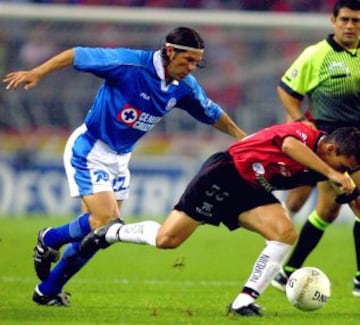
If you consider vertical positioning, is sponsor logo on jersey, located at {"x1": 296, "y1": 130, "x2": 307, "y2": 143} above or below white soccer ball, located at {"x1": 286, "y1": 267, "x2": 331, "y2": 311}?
above

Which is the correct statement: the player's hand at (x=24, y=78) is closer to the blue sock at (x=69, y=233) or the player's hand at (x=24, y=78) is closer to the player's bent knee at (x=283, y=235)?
the blue sock at (x=69, y=233)

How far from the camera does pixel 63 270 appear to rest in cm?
973

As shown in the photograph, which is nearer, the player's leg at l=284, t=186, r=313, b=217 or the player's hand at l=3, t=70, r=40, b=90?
the player's hand at l=3, t=70, r=40, b=90

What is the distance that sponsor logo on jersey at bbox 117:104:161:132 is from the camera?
9.90m

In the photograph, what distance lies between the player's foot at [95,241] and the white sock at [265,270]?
42.7 inches

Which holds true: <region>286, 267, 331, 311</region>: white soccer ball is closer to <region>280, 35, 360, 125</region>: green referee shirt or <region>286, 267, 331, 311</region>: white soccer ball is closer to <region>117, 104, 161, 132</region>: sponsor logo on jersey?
<region>117, 104, 161, 132</region>: sponsor logo on jersey

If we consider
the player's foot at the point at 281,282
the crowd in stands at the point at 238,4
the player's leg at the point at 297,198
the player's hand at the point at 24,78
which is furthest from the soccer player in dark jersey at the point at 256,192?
the crowd in stands at the point at 238,4

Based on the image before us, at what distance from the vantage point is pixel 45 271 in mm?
9789

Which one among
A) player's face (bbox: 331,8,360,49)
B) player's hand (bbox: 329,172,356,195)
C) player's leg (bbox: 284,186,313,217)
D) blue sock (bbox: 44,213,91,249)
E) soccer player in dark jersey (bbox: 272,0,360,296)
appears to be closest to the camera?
player's hand (bbox: 329,172,356,195)

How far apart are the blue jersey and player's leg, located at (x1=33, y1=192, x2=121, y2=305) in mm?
530

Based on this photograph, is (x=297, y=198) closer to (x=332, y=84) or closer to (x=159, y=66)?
(x=332, y=84)

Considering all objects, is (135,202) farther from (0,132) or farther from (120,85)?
(120,85)

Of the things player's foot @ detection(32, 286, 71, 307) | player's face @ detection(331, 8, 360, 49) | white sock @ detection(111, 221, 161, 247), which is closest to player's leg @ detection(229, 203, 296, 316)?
white sock @ detection(111, 221, 161, 247)

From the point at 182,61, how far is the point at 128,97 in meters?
0.52
